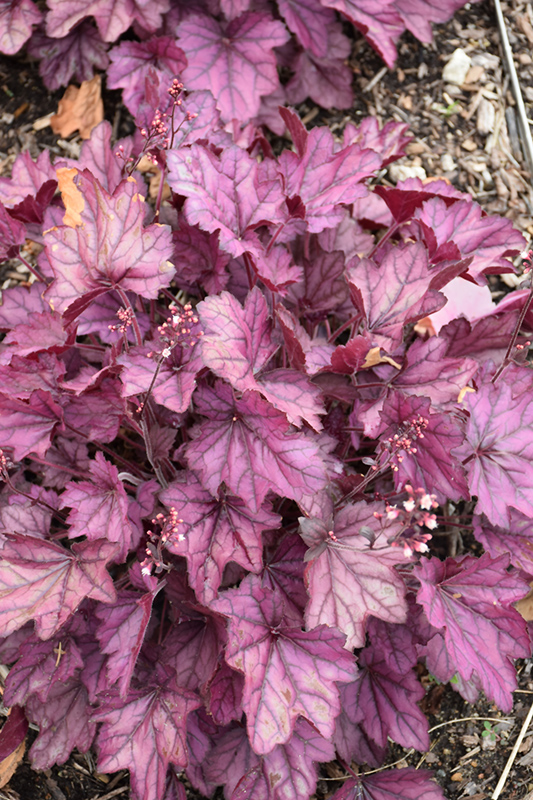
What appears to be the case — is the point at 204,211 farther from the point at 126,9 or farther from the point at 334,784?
the point at 334,784

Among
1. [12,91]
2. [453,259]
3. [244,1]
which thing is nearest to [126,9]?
[244,1]

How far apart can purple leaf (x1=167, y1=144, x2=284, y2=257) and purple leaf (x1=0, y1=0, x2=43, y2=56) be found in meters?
1.35

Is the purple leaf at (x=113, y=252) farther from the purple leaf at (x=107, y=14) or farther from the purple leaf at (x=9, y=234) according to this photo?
the purple leaf at (x=107, y=14)

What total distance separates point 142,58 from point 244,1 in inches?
17.9

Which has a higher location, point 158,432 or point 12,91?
point 12,91

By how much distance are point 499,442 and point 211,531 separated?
2.67ft

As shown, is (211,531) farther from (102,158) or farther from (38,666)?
(102,158)

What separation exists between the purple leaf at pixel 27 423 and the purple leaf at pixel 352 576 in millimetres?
735

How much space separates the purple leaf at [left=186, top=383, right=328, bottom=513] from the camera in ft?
5.22

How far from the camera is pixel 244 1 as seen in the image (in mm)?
2592

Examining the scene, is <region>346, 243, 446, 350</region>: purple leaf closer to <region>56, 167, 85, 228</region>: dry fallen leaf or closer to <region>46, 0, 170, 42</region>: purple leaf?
<region>56, 167, 85, 228</region>: dry fallen leaf

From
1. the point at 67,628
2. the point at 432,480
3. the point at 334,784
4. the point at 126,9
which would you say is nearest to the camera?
the point at 432,480

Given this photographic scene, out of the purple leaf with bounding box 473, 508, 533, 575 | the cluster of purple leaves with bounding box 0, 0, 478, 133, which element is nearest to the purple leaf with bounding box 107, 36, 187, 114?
the cluster of purple leaves with bounding box 0, 0, 478, 133

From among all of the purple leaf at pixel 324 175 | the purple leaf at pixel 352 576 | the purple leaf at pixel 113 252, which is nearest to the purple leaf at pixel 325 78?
the purple leaf at pixel 324 175
